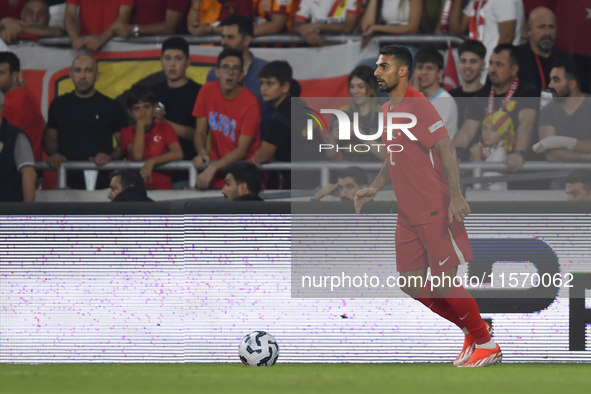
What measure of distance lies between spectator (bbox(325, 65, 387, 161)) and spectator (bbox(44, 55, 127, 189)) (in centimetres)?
192

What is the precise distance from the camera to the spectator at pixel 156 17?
637cm

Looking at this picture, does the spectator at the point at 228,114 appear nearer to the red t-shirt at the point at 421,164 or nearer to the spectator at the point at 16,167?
the spectator at the point at 16,167

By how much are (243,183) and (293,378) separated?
4.80 feet

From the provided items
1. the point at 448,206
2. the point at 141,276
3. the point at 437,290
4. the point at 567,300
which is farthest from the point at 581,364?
the point at 141,276

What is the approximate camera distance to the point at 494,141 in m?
5.10

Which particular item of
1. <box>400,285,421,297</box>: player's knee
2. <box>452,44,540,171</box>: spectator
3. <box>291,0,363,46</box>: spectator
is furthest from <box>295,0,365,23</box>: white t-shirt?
<box>400,285,421,297</box>: player's knee

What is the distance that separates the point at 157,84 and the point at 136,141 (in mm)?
595

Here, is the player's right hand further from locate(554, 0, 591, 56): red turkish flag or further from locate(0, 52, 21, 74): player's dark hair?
locate(0, 52, 21, 74): player's dark hair

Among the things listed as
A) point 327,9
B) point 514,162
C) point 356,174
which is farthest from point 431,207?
point 327,9

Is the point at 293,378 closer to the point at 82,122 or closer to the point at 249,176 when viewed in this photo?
the point at 249,176

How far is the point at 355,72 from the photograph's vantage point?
532 centimetres

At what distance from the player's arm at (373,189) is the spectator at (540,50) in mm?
1782

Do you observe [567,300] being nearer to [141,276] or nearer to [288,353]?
[288,353]

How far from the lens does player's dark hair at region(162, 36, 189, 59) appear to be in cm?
586
